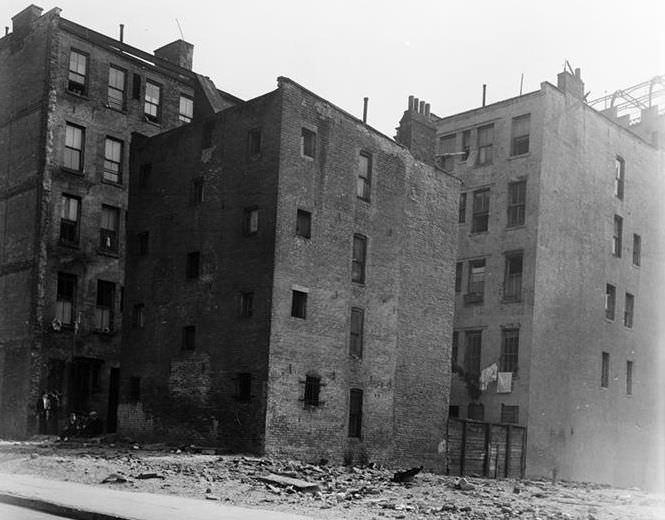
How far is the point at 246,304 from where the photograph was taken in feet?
98.7

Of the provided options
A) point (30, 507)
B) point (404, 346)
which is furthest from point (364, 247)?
point (30, 507)

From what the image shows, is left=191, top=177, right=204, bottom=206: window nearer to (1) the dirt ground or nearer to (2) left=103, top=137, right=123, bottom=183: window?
(1) the dirt ground

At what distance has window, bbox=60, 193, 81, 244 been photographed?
128 feet

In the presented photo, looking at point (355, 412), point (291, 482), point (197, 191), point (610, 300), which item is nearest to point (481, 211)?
point (610, 300)

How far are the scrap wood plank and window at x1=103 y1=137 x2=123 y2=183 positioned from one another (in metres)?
22.0

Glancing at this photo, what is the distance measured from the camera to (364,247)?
33.0 m

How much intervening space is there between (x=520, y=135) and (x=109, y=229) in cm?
1997

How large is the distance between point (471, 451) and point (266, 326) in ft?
41.5

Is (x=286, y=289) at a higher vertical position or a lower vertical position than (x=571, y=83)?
lower

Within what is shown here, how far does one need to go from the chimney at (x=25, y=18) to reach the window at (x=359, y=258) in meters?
19.2

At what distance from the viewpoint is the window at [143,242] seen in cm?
3453

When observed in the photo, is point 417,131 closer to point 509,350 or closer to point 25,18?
point 509,350

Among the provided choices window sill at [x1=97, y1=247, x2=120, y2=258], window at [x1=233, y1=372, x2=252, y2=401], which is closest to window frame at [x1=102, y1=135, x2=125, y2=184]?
window sill at [x1=97, y1=247, x2=120, y2=258]

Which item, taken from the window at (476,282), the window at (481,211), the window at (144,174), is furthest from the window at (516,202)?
the window at (144,174)
